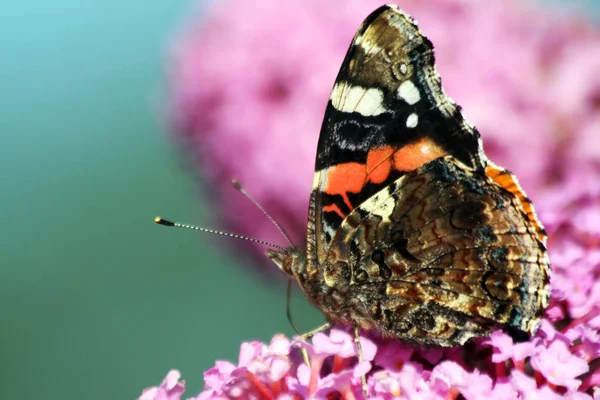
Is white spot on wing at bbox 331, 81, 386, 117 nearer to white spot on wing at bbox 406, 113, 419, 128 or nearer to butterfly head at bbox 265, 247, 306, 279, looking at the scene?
white spot on wing at bbox 406, 113, 419, 128

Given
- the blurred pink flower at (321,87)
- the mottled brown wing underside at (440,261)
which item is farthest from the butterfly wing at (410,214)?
the blurred pink flower at (321,87)

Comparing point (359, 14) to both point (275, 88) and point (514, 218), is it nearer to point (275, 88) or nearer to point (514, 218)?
point (275, 88)

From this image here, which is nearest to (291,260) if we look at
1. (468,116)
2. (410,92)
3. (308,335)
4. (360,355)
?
(308,335)

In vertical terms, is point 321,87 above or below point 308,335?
above

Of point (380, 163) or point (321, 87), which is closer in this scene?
point (380, 163)

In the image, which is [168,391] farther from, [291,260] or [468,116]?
[468,116]

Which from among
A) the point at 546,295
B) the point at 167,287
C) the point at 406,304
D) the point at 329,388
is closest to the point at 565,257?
the point at 546,295

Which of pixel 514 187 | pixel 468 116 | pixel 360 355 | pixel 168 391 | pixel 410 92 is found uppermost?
pixel 468 116
